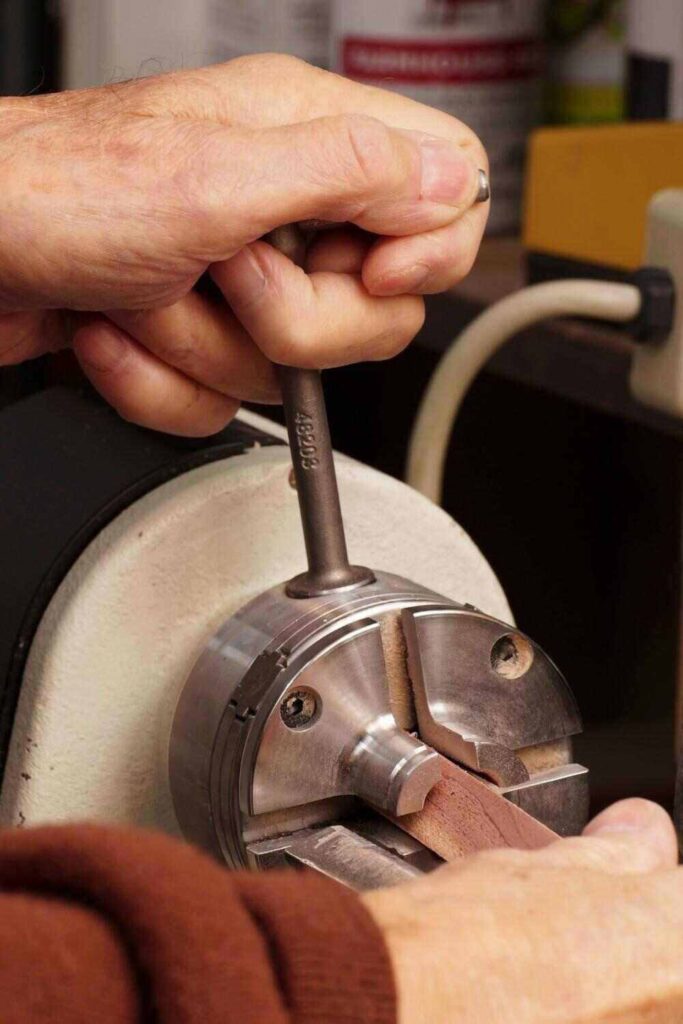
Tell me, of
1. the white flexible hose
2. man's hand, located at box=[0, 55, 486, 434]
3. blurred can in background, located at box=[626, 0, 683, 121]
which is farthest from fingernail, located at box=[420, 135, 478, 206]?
blurred can in background, located at box=[626, 0, 683, 121]

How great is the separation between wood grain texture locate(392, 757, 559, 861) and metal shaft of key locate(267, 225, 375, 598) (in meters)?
0.08

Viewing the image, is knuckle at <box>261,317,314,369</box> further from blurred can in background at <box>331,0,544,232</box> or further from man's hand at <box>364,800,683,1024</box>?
blurred can in background at <box>331,0,544,232</box>

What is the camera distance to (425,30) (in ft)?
4.05

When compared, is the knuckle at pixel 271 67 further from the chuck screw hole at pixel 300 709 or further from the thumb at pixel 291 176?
the chuck screw hole at pixel 300 709

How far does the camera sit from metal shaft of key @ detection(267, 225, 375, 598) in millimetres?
515

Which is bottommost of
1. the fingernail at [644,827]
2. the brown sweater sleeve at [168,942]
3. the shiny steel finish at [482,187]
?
the fingernail at [644,827]

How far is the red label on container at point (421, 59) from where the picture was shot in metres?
1.24

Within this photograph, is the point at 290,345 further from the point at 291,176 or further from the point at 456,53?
the point at 456,53

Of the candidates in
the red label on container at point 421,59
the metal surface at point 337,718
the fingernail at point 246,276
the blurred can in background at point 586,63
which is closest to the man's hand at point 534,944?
the metal surface at point 337,718

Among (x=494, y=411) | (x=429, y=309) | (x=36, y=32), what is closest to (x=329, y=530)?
(x=36, y=32)

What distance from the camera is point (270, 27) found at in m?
1.28

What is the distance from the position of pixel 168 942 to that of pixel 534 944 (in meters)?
0.09

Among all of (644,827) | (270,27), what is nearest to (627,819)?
(644,827)

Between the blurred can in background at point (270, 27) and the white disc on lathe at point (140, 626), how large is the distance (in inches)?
31.4
